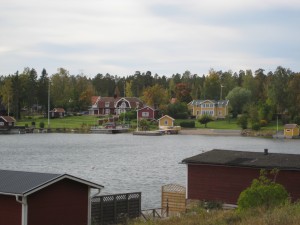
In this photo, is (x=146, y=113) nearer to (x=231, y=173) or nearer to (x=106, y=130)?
(x=106, y=130)

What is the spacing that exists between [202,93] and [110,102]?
21.6 metres

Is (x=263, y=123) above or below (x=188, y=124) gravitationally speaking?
above

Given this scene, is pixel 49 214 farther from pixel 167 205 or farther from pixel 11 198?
pixel 167 205

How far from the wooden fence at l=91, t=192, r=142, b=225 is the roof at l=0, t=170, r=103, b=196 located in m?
1.68

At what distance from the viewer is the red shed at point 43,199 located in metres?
18.0

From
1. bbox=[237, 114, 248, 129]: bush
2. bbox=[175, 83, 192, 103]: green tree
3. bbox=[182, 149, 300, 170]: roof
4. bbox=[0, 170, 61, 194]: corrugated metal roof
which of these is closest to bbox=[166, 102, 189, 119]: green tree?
bbox=[175, 83, 192, 103]: green tree

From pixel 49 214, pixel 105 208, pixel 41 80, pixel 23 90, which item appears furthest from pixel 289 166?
pixel 41 80

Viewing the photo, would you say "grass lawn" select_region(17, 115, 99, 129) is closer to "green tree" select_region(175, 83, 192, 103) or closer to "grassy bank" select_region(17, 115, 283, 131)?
"grassy bank" select_region(17, 115, 283, 131)

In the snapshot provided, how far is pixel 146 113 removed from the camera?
12006cm

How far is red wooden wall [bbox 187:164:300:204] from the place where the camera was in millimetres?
24672

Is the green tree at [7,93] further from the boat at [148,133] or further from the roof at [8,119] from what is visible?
the boat at [148,133]

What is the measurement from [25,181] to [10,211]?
1.05 m

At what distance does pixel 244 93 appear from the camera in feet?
385

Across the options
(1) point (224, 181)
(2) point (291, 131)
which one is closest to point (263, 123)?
(2) point (291, 131)
